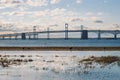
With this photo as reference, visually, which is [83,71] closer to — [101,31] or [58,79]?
[58,79]

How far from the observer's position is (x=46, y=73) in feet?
112

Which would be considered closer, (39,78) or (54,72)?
(39,78)

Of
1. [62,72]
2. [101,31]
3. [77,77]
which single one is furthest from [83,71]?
[101,31]

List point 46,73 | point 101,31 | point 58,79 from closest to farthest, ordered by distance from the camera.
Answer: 1. point 58,79
2. point 46,73
3. point 101,31

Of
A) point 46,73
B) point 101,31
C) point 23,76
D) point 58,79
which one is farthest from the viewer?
point 101,31

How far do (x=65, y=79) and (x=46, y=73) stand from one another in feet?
14.8

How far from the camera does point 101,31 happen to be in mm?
189500

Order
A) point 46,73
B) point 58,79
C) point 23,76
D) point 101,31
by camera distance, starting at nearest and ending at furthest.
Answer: point 58,79 < point 23,76 < point 46,73 < point 101,31

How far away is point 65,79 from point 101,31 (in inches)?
6328

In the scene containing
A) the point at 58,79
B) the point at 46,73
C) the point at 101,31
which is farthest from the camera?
the point at 101,31

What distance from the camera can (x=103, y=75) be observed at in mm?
32406

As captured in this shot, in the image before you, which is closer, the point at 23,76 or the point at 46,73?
the point at 23,76

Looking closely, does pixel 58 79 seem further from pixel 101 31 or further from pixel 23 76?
pixel 101 31

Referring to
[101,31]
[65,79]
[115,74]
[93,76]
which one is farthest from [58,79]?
[101,31]
